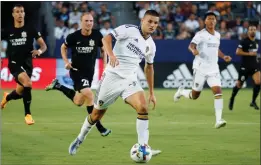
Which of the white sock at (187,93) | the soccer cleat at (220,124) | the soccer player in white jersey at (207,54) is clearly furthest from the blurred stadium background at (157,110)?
the soccer player in white jersey at (207,54)

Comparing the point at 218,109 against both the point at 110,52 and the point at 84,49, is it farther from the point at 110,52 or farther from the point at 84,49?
the point at 110,52

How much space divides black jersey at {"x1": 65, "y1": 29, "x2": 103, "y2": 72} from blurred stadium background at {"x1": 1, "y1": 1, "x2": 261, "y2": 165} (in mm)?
1283

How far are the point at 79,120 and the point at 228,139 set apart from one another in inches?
156

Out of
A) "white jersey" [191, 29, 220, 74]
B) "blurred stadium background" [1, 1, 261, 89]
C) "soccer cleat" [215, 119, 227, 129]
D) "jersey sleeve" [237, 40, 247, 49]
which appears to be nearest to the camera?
"soccer cleat" [215, 119, 227, 129]

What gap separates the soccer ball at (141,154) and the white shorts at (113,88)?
782mm

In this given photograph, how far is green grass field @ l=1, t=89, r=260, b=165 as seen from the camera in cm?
968

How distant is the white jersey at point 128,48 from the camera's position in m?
9.55

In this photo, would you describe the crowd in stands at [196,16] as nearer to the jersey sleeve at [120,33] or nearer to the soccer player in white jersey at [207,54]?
the soccer player in white jersey at [207,54]

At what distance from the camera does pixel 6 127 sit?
1319 cm

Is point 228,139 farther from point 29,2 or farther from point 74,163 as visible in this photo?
point 29,2

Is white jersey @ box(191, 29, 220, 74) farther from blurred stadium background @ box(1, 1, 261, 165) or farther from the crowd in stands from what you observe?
the crowd in stands

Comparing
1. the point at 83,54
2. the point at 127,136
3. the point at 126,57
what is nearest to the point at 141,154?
the point at 126,57

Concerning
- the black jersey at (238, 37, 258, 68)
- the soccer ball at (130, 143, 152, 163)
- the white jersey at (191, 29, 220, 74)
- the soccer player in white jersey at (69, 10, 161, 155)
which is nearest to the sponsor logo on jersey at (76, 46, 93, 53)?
the soccer player in white jersey at (69, 10, 161, 155)

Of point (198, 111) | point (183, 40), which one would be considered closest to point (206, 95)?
point (183, 40)
